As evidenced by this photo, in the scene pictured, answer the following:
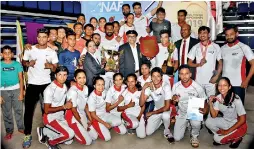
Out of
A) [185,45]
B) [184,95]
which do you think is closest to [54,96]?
[184,95]

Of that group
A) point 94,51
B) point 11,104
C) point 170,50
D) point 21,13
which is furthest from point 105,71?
point 21,13

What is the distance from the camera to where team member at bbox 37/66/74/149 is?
352 cm

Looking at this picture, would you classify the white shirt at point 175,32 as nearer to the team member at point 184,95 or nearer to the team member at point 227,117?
the team member at point 184,95

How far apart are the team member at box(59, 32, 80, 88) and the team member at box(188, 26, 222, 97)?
1.92 metres

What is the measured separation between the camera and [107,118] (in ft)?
13.3

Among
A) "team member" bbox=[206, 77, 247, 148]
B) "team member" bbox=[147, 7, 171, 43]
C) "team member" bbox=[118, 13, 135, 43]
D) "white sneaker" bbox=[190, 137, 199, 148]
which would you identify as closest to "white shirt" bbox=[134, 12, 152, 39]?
"team member" bbox=[118, 13, 135, 43]

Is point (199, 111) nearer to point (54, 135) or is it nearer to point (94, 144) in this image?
point (94, 144)

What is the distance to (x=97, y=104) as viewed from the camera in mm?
3979

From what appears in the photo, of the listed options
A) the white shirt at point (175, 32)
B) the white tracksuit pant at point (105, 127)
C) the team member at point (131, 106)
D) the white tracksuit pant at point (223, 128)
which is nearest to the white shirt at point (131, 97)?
the team member at point (131, 106)

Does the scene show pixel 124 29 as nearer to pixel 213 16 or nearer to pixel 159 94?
pixel 159 94

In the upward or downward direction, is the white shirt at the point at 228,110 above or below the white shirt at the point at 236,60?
below

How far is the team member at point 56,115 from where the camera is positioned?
352 centimetres

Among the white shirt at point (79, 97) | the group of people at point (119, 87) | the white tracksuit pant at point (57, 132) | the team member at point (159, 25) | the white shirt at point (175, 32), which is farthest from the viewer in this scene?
the white shirt at point (175, 32)

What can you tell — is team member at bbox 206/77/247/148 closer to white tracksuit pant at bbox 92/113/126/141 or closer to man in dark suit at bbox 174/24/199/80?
man in dark suit at bbox 174/24/199/80
